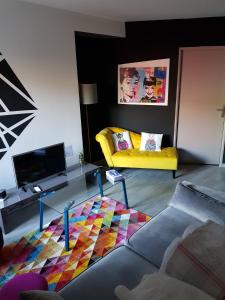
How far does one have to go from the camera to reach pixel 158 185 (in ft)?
11.5

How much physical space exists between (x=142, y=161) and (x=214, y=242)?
8.51ft

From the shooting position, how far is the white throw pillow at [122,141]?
4086mm

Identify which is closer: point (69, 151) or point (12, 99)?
point (12, 99)

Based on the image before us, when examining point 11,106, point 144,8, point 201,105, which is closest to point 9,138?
point 11,106

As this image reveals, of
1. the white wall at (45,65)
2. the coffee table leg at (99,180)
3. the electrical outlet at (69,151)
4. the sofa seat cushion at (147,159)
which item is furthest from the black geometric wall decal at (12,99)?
the sofa seat cushion at (147,159)

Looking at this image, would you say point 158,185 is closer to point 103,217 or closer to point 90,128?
point 103,217

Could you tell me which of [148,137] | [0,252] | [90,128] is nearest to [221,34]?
[148,137]

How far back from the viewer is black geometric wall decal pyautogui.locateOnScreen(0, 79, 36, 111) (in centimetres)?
270

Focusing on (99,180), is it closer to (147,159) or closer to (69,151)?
(69,151)

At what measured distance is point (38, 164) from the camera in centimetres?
289

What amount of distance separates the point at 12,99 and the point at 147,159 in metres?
2.13

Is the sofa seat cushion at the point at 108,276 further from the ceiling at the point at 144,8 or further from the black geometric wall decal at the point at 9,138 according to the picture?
the ceiling at the point at 144,8

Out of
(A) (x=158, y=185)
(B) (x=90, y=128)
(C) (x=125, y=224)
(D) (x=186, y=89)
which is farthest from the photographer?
(B) (x=90, y=128)

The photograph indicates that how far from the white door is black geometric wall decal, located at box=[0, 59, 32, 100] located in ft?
8.53
